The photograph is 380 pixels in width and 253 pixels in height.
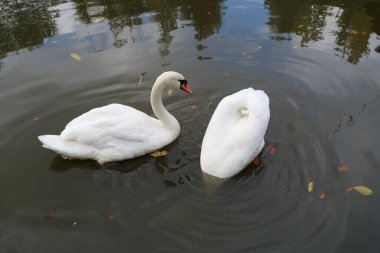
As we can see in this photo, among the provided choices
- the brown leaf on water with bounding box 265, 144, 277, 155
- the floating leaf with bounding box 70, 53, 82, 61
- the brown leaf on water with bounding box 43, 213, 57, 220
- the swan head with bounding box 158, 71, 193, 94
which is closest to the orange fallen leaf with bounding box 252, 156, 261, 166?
the brown leaf on water with bounding box 265, 144, 277, 155

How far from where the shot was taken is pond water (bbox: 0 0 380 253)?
4773mm

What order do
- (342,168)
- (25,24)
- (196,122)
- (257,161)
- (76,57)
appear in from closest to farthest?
(342,168) → (257,161) → (196,122) → (76,57) → (25,24)

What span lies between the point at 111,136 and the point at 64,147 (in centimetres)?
70

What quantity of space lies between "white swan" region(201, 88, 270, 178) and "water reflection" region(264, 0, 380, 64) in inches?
156

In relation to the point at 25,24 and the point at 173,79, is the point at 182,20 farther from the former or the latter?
the point at 173,79

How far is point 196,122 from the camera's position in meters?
6.86

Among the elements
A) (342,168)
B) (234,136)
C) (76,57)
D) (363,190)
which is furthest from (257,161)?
(76,57)

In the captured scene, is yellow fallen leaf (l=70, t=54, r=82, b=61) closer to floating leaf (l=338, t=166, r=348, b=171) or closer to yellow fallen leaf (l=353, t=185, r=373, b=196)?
floating leaf (l=338, t=166, r=348, b=171)

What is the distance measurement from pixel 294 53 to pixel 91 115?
16.7 ft

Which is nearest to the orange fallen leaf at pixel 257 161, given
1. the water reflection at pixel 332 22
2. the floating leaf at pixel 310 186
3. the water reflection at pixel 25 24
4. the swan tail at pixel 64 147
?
the floating leaf at pixel 310 186

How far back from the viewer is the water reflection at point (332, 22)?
360 inches

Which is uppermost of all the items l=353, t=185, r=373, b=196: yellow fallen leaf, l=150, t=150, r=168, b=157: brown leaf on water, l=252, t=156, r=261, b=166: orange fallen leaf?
l=150, t=150, r=168, b=157: brown leaf on water

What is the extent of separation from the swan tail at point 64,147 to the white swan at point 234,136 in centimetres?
181

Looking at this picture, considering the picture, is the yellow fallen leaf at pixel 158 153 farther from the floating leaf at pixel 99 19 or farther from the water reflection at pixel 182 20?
the floating leaf at pixel 99 19
